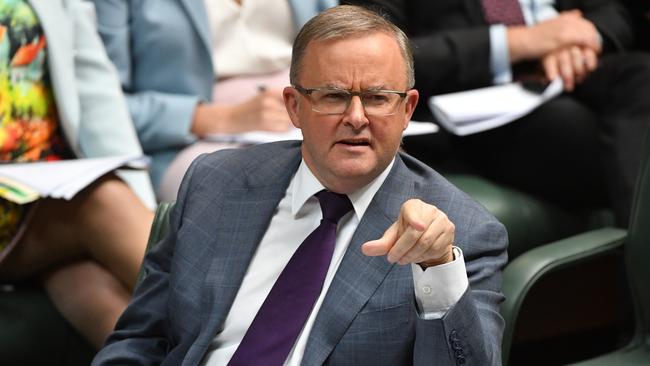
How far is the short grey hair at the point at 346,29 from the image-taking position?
1640 millimetres

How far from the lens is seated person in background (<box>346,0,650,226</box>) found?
8.59ft

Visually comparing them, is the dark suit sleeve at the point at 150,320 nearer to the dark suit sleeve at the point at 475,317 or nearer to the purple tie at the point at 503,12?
the dark suit sleeve at the point at 475,317

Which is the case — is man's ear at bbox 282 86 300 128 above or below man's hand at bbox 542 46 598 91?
above

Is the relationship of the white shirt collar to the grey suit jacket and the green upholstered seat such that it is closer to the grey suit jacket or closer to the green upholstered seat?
the grey suit jacket

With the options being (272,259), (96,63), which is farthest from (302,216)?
(96,63)

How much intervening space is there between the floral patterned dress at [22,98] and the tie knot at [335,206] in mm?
828

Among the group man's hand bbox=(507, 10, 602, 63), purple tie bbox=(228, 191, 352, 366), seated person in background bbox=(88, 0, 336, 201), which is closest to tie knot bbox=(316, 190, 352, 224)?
purple tie bbox=(228, 191, 352, 366)

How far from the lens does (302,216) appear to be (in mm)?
1764

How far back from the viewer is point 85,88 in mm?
2555

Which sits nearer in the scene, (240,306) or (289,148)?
(240,306)

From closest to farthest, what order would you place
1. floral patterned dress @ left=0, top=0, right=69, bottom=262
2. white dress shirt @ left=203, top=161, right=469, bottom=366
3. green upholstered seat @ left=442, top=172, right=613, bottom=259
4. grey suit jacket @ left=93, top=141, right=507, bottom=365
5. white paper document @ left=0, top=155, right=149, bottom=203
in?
grey suit jacket @ left=93, top=141, right=507, bottom=365 → white dress shirt @ left=203, top=161, right=469, bottom=366 → white paper document @ left=0, top=155, right=149, bottom=203 → floral patterned dress @ left=0, top=0, right=69, bottom=262 → green upholstered seat @ left=442, top=172, right=613, bottom=259

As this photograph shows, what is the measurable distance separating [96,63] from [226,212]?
3.03 feet

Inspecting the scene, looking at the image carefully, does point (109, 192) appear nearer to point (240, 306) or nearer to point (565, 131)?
point (240, 306)

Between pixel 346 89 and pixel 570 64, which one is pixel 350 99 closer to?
pixel 346 89
